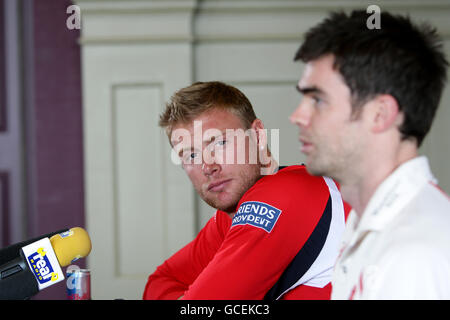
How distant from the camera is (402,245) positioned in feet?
1.63

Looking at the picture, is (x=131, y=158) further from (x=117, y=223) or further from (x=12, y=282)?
(x=12, y=282)

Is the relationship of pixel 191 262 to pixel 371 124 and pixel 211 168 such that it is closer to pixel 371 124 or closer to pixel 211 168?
pixel 211 168

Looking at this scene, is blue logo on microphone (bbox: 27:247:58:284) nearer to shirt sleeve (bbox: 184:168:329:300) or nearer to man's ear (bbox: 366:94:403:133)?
shirt sleeve (bbox: 184:168:329:300)

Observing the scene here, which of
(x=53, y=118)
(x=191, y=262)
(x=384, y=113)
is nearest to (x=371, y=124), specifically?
(x=384, y=113)

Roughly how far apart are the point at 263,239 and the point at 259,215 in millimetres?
47

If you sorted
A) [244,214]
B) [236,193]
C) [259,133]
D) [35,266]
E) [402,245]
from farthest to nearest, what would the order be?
1. [259,133]
2. [236,193]
3. [244,214]
4. [35,266]
5. [402,245]

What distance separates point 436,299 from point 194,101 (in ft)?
2.47

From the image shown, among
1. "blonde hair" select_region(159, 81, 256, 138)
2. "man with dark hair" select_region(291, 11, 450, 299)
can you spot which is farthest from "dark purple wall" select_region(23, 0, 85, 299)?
"man with dark hair" select_region(291, 11, 450, 299)

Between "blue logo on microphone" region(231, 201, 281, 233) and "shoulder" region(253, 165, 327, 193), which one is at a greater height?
"shoulder" region(253, 165, 327, 193)

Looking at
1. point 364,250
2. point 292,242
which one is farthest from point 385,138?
point 292,242

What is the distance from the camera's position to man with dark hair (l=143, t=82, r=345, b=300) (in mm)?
845

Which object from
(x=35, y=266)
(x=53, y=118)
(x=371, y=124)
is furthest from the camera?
(x=53, y=118)

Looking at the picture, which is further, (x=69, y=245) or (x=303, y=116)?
(x=69, y=245)

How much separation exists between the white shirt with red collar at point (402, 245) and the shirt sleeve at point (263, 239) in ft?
0.72
